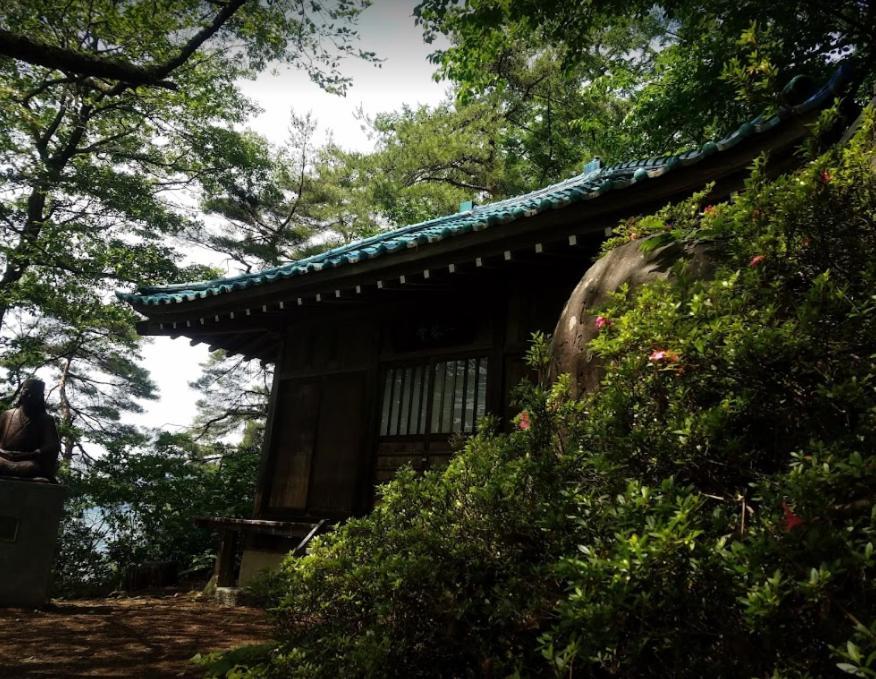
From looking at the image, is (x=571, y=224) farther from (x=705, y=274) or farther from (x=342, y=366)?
(x=342, y=366)

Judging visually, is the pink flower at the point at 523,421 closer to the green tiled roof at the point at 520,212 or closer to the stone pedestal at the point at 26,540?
the green tiled roof at the point at 520,212

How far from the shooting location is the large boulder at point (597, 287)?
327cm

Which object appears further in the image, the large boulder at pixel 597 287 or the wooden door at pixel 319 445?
the wooden door at pixel 319 445

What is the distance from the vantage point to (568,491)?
87.4 inches

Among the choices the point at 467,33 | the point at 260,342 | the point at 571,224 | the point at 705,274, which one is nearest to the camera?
the point at 705,274

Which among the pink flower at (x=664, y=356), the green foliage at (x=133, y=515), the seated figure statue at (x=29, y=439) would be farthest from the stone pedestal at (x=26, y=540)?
the pink flower at (x=664, y=356)

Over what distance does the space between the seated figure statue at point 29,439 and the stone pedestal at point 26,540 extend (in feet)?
0.78

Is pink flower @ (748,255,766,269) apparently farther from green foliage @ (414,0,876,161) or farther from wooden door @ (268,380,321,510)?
wooden door @ (268,380,321,510)

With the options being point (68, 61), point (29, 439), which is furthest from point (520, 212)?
point (29, 439)

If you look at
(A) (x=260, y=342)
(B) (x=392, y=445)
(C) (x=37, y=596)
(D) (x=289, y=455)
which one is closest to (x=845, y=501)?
(B) (x=392, y=445)

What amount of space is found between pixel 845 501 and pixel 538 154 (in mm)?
18483

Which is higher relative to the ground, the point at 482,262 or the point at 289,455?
the point at 482,262

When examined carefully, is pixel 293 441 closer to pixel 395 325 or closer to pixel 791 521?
pixel 395 325

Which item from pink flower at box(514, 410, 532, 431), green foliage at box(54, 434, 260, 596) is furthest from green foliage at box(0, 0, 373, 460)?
pink flower at box(514, 410, 532, 431)
